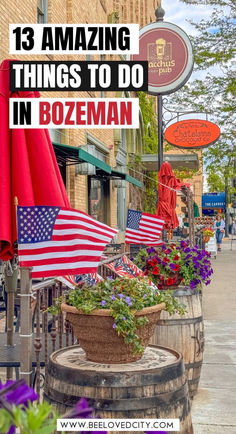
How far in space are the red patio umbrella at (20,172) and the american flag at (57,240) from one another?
384mm

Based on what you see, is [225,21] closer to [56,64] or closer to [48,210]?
[56,64]

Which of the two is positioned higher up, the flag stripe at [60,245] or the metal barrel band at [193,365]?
the flag stripe at [60,245]

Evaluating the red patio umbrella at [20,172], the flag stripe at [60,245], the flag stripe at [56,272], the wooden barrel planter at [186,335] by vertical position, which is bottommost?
the wooden barrel planter at [186,335]

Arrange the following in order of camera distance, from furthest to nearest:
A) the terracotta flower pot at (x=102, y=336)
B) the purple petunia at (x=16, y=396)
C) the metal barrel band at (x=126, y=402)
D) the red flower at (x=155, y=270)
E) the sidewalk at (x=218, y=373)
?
the red flower at (x=155, y=270) < the sidewalk at (x=218, y=373) < the terracotta flower pot at (x=102, y=336) < the metal barrel band at (x=126, y=402) < the purple petunia at (x=16, y=396)

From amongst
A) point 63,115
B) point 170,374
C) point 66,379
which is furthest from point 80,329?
point 63,115

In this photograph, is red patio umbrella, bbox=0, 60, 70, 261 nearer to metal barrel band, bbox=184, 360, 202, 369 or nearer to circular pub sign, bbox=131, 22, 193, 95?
metal barrel band, bbox=184, 360, 202, 369

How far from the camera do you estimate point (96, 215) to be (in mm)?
16625

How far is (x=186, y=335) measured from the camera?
4684 millimetres

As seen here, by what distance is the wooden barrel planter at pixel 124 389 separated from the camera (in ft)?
8.73

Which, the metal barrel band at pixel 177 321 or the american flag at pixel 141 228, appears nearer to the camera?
the metal barrel band at pixel 177 321

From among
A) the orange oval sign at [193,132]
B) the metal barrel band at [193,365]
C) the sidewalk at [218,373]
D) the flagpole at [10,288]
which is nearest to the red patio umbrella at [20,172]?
the flagpole at [10,288]

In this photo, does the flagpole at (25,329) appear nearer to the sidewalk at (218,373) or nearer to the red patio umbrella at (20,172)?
the red patio umbrella at (20,172)

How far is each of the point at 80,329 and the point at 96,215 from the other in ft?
44.7

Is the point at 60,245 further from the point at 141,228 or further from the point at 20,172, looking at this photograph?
Answer: the point at 141,228
